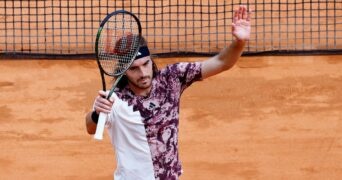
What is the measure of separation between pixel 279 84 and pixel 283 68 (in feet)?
0.40

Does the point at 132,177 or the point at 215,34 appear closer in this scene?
the point at 132,177

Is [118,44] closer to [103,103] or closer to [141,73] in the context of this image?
[141,73]

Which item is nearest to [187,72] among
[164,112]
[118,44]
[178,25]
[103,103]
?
[164,112]

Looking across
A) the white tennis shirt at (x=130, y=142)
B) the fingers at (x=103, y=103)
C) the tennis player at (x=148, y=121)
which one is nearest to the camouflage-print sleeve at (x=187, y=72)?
the tennis player at (x=148, y=121)

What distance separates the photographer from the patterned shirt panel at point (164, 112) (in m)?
4.32

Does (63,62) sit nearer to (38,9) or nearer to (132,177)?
(38,9)

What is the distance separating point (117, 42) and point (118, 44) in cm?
1

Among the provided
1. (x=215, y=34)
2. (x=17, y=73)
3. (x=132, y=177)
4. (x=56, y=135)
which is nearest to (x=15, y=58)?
(x=17, y=73)

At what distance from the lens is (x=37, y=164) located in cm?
717

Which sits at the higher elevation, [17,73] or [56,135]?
[17,73]

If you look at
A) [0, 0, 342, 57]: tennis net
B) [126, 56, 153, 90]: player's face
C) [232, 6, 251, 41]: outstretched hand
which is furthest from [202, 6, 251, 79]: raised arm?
[0, 0, 342, 57]: tennis net

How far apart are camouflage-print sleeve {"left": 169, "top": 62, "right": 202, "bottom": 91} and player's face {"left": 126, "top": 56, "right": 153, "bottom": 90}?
12 cm

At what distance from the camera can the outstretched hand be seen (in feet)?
13.6

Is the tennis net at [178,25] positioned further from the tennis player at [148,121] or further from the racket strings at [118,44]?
the tennis player at [148,121]
